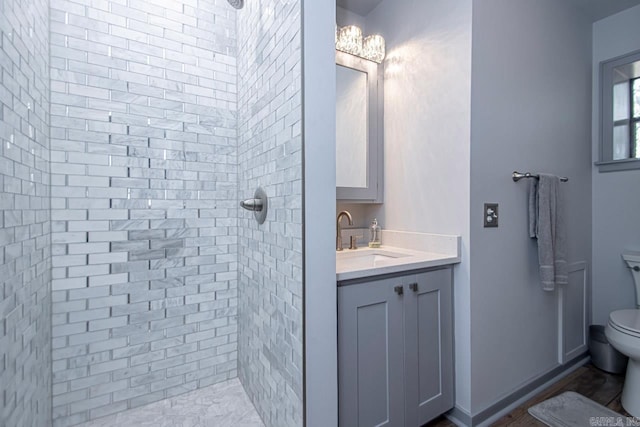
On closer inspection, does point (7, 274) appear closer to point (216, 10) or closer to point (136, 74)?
point (136, 74)

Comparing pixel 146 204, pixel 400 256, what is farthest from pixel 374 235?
pixel 146 204

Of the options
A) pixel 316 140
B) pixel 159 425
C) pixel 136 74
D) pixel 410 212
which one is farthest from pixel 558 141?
pixel 159 425

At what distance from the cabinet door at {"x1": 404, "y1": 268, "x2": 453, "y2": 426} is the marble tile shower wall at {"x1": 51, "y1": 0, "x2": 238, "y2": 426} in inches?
41.7

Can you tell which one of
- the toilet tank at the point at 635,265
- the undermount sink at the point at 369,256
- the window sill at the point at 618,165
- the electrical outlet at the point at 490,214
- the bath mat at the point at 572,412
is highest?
the window sill at the point at 618,165

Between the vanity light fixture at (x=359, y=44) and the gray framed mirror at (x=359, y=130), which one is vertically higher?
the vanity light fixture at (x=359, y=44)

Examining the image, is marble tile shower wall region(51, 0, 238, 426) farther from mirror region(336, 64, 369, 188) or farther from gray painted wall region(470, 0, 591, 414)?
gray painted wall region(470, 0, 591, 414)

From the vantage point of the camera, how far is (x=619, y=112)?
7.18 ft

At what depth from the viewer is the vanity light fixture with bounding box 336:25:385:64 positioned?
6.28 ft

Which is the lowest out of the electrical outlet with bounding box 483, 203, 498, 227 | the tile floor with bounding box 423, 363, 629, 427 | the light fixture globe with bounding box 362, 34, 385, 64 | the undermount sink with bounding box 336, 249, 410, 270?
the tile floor with bounding box 423, 363, 629, 427

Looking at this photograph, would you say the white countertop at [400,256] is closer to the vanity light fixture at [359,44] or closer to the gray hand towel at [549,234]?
the gray hand towel at [549,234]

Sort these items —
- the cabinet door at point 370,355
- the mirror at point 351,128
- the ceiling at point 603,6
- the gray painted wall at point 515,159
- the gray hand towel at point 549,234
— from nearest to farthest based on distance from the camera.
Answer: the cabinet door at point 370,355
the gray painted wall at point 515,159
the gray hand towel at point 549,234
the mirror at point 351,128
the ceiling at point 603,6

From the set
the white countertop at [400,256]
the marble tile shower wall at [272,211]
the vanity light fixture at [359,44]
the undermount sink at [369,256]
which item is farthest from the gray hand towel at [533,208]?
the marble tile shower wall at [272,211]

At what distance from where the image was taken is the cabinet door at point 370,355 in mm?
1173

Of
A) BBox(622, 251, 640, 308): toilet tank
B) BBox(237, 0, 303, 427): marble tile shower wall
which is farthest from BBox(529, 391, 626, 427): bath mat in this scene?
BBox(237, 0, 303, 427): marble tile shower wall
